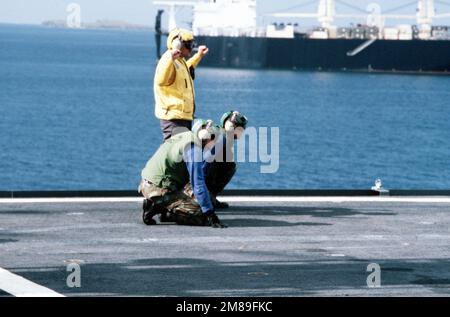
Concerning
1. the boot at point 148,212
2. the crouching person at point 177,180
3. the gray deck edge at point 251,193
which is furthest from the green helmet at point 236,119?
the gray deck edge at point 251,193

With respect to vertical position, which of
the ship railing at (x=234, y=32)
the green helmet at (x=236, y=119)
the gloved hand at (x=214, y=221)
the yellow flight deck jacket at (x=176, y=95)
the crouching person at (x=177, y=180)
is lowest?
the ship railing at (x=234, y=32)

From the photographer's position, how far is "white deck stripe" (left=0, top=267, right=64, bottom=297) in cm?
843

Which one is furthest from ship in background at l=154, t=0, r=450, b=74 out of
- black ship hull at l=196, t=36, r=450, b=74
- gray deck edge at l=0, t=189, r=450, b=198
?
gray deck edge at l=0, t=189, r=450, b=198

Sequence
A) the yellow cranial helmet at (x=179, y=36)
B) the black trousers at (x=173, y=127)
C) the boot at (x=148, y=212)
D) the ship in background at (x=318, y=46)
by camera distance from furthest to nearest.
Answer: the ship in background at (x=318, y=46), the black trousers at (x=173, y=127), the yellow cranial helmet at (x=179, y=36), the boot at (x=148, y=212)

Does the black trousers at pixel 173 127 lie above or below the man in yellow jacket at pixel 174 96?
below

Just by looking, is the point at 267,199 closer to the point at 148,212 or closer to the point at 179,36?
the point at 148,212

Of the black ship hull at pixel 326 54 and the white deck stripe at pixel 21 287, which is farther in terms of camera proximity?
the black ship hull at pixel 326 54

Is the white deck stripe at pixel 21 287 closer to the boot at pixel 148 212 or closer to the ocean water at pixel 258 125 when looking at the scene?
the boot at pixel 148 212

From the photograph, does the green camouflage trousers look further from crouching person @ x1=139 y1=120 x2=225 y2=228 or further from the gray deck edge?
the gray deck edge

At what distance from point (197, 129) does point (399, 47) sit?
559 ft

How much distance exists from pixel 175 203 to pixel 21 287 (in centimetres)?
364

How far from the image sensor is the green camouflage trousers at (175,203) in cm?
1208

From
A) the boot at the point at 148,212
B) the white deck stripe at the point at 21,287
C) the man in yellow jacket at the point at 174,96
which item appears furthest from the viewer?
the man in yellow jacket at the point at 174,96
